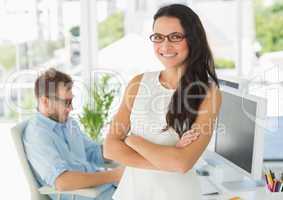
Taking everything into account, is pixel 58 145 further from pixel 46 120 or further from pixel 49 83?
pixel 49 83

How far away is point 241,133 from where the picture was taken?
1920 millimetres

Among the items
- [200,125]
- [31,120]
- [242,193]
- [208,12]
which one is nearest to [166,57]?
[200,125]

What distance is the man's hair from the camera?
7.75ft

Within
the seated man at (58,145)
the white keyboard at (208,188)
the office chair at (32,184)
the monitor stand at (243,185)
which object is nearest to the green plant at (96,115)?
the seated man at (58,145)

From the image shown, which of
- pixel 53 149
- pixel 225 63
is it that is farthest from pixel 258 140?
pixel 225 63

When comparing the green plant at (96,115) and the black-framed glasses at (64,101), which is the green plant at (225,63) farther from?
the black-framed glasses at (64,101)

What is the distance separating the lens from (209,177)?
2271 millimetres

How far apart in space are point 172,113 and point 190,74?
148mm

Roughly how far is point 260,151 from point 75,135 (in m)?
1.14

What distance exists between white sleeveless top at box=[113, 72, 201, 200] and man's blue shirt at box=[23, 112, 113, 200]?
2.35 feet

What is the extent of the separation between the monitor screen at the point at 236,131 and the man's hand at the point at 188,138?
0.39 metres

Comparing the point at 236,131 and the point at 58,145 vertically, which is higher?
the point at 236,131

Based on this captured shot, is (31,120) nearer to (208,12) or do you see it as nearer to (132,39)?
(132,39)

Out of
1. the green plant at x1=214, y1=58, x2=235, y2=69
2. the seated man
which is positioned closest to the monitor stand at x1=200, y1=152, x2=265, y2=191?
the seated man
